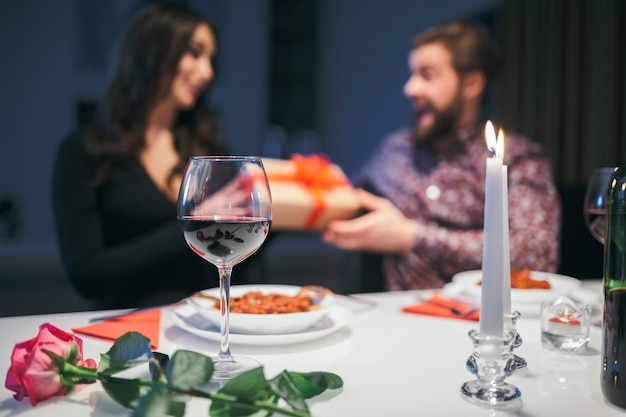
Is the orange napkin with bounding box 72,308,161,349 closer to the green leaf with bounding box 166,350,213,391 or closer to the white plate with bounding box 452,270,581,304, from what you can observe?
the green leaf with bounding box 166,350,213,391

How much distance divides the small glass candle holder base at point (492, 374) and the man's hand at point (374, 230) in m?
1.04

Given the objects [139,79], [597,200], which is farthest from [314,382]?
[139,79]

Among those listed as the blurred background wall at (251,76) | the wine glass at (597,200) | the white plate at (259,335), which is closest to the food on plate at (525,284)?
the wine glass at (597,200)

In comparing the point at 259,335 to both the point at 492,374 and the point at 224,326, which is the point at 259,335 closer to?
the point at 224,326

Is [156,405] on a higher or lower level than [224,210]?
lower

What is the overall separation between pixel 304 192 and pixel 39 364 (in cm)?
100

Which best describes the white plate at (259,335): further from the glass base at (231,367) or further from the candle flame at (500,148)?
the candle flame at (500,148)

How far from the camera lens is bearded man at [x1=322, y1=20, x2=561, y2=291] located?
1.99 metres

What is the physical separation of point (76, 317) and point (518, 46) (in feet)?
10.1

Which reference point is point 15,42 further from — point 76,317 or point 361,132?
point 76,317

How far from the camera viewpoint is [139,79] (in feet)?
6.19

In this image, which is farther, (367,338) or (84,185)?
(84,185)

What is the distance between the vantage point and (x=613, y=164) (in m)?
2.75

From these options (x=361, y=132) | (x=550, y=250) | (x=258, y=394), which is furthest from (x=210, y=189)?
(x=361, y=132)
